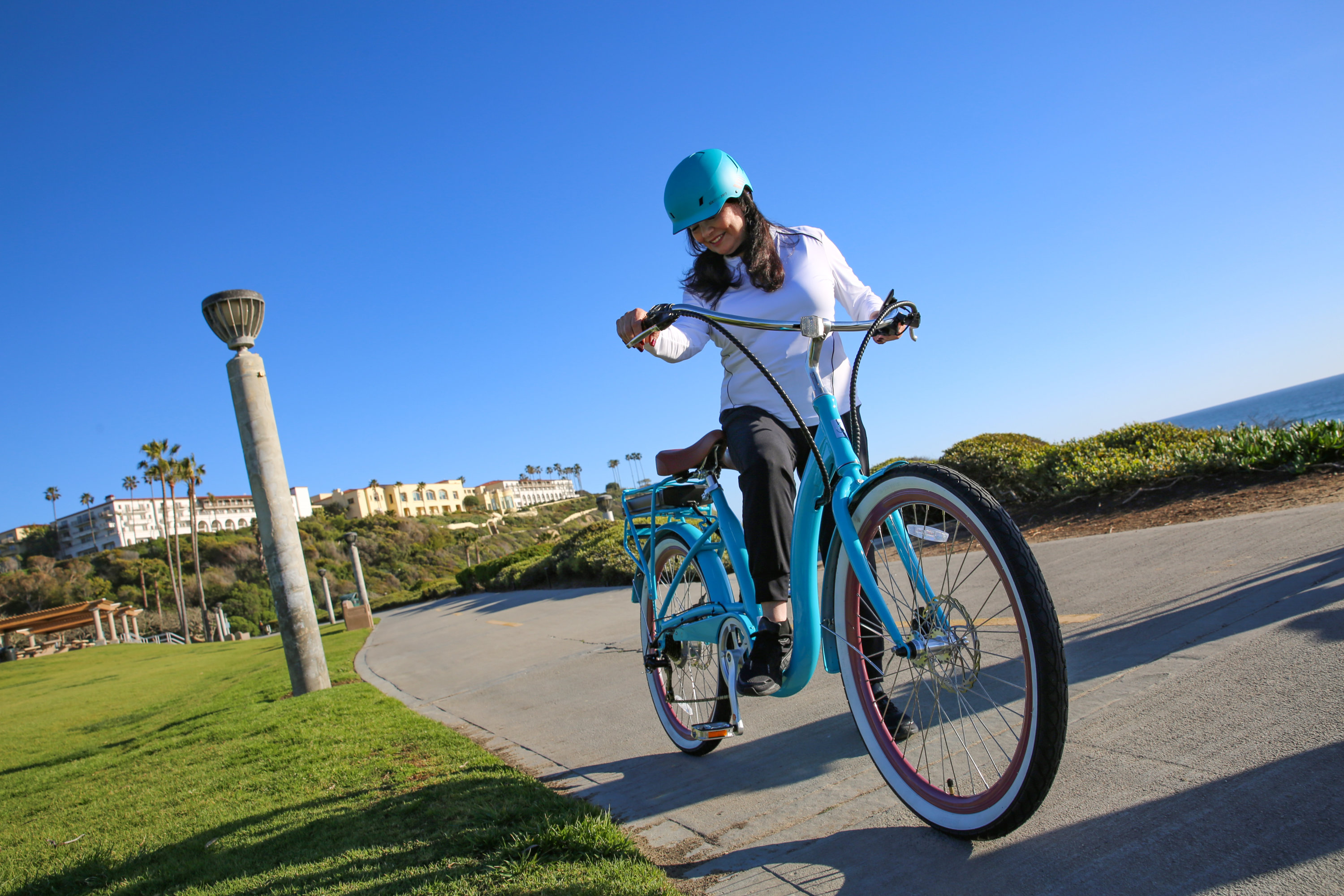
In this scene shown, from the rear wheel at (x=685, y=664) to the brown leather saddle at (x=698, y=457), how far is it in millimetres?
397

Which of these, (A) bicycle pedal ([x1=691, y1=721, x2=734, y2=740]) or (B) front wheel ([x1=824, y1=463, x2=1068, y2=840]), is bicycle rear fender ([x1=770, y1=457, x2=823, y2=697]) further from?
(A) bicycle pedal ([x1=691, y1=721, x2=734, y2=740])

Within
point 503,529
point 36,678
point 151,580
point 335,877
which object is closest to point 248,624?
point 151,580

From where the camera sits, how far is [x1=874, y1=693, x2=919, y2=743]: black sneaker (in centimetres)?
240

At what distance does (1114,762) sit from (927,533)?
2.86 feet

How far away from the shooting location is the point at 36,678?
19297 millimetres

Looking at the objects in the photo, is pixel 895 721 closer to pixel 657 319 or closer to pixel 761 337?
pixel 761 337

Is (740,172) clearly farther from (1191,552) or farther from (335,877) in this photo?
(1191,552)

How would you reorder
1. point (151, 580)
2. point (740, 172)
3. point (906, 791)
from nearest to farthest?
1. point (906, 791)
2. point (740, 172)
3. point (151, 580)

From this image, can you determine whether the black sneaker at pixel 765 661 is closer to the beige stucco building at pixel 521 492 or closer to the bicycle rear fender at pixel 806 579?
the bicycle rear fender at pixel 806 579

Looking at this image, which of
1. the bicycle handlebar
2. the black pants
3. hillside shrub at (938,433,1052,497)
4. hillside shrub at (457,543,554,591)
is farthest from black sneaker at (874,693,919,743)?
hillside shrub at (457,543,554,591)

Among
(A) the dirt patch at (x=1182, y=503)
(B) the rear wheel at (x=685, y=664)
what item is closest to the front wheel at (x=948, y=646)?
(B) the rear wheel at (x=685, y=664)

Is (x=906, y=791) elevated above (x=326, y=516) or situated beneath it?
situated beneath

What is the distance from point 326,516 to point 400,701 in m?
95.0

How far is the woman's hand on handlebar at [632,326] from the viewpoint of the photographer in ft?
8.18
